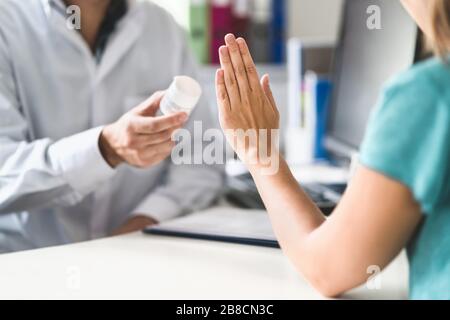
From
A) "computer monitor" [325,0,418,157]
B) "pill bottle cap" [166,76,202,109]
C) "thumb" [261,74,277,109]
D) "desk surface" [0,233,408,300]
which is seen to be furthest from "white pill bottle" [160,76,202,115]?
"computer monitor" [325,0,418,157]

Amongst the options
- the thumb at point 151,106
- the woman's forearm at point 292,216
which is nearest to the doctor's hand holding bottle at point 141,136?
the thumb at point 151,106

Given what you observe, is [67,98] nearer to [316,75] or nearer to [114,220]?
[114,220]

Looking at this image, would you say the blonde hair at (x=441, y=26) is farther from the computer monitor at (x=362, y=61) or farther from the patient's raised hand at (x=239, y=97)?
the computer monitor at (x=362, y=61)

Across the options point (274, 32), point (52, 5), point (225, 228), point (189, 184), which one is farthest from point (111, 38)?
point (274, 32)

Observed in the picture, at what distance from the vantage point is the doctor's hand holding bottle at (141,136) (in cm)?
94

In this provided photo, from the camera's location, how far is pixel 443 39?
582 mm

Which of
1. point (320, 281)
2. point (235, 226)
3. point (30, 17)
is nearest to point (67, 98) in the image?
point (30, 17)

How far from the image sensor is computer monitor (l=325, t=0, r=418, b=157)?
4.06ft

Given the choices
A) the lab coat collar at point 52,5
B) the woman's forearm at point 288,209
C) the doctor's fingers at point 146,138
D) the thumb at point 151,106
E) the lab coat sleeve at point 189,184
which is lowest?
the lab coat sleeve at point 189,184

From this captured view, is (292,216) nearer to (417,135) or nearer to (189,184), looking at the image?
(417,135)

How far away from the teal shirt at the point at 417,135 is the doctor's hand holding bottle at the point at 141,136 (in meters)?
0.41

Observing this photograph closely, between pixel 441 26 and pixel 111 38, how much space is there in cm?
79
